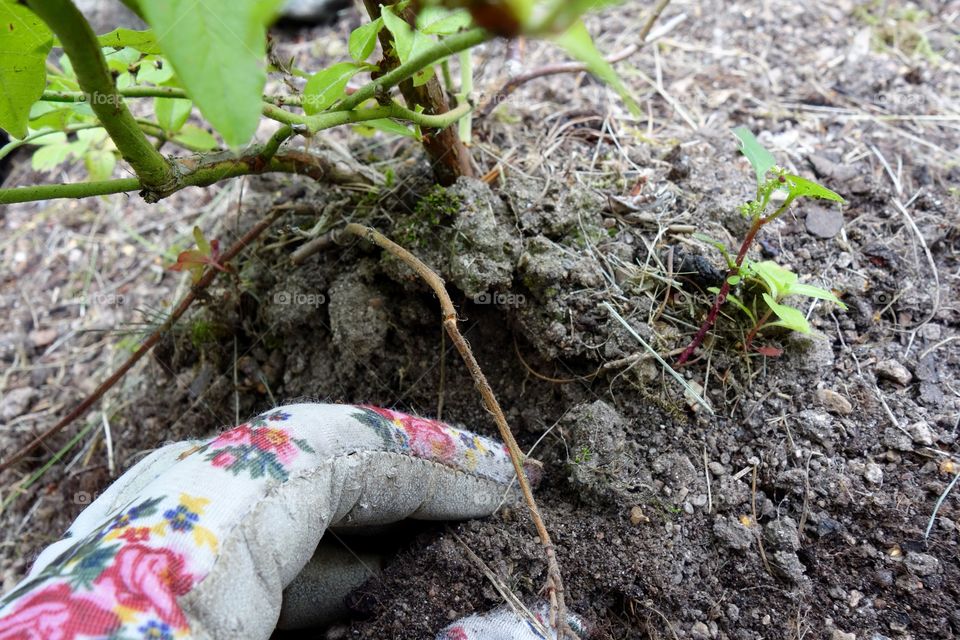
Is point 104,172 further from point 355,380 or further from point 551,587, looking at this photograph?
point 551,587

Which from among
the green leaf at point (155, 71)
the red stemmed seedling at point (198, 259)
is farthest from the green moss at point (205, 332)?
the green leaf at point (155, 71)

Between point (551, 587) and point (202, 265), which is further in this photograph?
point (202, 265)

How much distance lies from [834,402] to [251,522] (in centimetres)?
93

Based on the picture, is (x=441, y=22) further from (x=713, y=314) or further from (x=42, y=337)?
(x=42, y=337)

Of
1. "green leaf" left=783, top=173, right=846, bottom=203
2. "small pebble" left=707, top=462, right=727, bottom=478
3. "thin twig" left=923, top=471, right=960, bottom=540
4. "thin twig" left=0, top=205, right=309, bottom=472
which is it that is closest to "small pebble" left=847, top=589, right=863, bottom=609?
"thin twig" left=923, top=471, right=960, bottom=540

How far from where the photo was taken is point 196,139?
1389 millimetres

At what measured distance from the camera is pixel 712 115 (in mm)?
1576

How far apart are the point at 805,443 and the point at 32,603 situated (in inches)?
42.5

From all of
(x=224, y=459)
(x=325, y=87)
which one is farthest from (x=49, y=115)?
(x=224, y=459)

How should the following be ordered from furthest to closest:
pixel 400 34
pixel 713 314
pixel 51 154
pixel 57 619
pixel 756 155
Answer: pixel 51 154
pixel 713 314
pixel 756 155
pixel 400 34
pixel 57 619

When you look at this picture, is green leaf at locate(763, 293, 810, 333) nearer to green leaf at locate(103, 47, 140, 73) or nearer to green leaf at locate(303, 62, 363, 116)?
green leaf at locate(303, 62, 363, 116)

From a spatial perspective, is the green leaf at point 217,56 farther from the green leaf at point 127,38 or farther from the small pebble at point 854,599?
the small pebble at point 854,599

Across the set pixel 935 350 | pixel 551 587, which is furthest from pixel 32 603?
pixel 935 350

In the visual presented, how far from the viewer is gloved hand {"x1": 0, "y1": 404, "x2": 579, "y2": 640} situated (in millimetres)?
682
